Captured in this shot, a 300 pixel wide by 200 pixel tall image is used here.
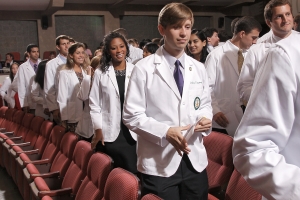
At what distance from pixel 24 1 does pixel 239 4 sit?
22.4ft

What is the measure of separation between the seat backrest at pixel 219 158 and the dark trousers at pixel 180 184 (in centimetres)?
40

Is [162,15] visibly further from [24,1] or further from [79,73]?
[24,1]

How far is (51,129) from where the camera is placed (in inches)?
151

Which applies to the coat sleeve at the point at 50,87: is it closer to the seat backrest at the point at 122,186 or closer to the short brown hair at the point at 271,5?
the seat backrest at the point at 122,186

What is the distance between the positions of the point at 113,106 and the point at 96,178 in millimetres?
517

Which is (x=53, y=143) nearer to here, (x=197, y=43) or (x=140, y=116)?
(x=197, y=43)

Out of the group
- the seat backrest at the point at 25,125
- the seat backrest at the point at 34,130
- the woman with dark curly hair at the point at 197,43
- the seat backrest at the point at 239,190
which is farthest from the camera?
the seat backrest at the point at 25,125

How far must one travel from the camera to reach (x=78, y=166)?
257cm

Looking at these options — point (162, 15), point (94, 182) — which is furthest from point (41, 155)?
point (162, 15)

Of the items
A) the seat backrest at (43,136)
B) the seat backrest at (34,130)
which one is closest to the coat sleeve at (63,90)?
the seat backrest at (43,136)

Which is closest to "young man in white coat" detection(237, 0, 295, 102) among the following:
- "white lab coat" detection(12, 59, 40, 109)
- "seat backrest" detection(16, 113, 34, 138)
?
"seat backrest" detection(16, 113, 34, 138)

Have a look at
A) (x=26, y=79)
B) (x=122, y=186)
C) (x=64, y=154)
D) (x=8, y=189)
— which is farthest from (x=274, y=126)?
(x=26, y=79)

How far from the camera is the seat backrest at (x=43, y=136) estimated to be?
12.5ft

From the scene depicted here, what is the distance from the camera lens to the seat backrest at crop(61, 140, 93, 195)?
244 centimetres
